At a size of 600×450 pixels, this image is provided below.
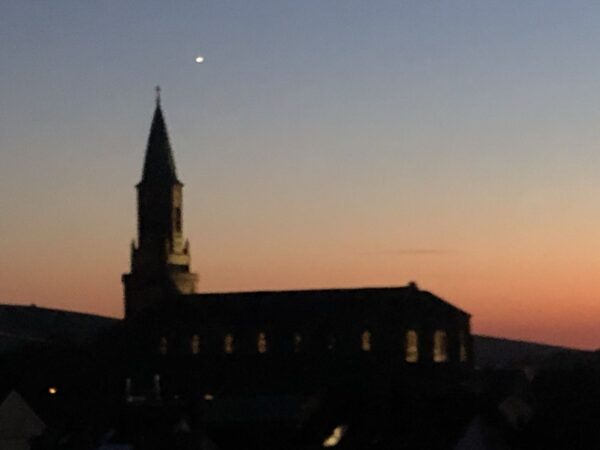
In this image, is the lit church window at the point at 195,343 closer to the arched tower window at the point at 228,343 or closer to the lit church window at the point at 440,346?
the arched tower window at the point at 228,343

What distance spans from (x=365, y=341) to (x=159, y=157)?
27045 millimetres

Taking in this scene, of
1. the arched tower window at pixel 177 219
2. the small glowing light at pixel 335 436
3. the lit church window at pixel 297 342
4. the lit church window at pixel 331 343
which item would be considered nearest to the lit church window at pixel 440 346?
the lit church window at pixel 331 343

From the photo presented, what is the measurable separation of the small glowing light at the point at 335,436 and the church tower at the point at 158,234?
66.5 meters

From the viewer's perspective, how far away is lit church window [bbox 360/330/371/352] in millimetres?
113250

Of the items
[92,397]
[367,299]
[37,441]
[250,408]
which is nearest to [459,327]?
[367,299]

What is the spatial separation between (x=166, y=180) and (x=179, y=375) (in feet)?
68.5

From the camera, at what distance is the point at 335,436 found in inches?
2308

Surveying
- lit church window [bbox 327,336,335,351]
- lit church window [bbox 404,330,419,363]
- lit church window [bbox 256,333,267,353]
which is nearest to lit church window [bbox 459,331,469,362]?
lit church window [bbox 404,330,419,363]

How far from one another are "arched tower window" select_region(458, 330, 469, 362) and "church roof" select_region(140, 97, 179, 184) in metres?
29.2

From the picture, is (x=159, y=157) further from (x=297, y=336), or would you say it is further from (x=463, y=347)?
(x=463, y=347)

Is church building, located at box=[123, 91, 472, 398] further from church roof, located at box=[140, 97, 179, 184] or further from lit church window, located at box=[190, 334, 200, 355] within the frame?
church roof, located at box=[140, 97, 179, 184]

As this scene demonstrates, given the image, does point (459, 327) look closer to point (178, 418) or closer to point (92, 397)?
point (92, 397)

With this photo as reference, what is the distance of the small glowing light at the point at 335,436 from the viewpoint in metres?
58.1

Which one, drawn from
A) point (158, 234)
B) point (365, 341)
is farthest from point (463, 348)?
point (158, 234)
